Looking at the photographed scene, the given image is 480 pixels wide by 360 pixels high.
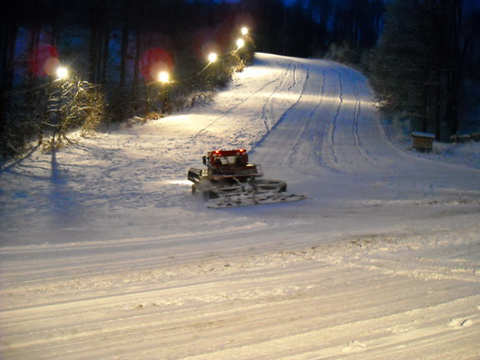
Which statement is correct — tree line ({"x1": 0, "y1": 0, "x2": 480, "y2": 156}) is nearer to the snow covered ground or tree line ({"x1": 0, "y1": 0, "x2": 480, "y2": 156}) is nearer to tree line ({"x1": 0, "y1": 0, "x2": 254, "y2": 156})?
tree line ({"x1": 0, "y1": 0, "x2": 254, "y2": 156})

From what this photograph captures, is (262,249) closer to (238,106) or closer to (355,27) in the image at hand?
(238,106)

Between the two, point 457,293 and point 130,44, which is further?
point 130,44

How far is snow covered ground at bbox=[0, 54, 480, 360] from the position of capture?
4.90m

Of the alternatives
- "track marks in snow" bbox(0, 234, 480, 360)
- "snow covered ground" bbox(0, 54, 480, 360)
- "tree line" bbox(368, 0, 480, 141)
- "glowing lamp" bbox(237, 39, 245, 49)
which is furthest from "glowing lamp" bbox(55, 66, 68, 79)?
"glowing lamp" bbox(237, 39, 245, 49)

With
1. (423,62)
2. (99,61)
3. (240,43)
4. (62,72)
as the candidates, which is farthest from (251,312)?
(240,43)

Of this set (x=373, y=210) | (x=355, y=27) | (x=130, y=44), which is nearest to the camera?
(x=373, y=210)

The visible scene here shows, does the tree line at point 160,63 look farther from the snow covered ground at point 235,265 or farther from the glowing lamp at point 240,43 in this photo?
the snow covered ground at point 235,265

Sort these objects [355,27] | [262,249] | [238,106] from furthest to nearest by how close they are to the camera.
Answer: [355,27], [238,106], [262,249]

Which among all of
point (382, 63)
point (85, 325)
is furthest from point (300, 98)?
point (85, 325)

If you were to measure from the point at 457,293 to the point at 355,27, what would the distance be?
98.2 metres

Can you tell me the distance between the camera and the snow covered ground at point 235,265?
4902mm

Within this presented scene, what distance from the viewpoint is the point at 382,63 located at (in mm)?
28938

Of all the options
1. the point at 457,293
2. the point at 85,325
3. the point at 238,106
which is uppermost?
the point at 238,106

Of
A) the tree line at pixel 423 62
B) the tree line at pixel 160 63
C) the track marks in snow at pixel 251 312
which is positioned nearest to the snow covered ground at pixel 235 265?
the track marks in snow at pixel 251 312
